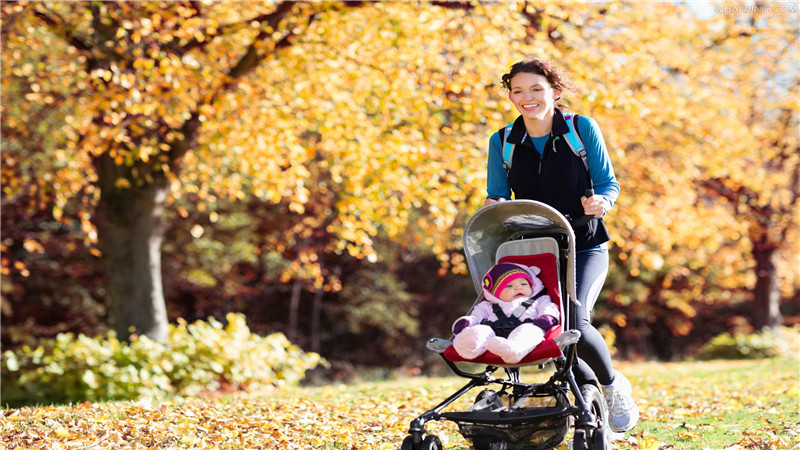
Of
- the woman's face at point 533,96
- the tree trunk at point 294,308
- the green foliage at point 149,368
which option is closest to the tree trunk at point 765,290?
the tree trunk at point 294,308

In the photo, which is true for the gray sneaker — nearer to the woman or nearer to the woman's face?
the woman

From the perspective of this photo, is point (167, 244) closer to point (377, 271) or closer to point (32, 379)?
point (377, 271)

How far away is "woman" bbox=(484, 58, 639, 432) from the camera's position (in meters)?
3.97

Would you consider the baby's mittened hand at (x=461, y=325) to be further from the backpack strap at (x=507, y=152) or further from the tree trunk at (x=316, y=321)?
the tree trunk at (x=316, y=321)

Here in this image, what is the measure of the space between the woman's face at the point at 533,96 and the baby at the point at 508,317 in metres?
0.76

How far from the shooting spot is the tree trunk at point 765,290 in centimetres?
1894

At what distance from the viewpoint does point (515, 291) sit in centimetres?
379

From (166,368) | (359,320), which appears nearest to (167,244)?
(359,320)

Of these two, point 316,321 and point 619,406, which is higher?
point 619,406

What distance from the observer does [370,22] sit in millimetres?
9352

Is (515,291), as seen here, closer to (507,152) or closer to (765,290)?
(507,152)

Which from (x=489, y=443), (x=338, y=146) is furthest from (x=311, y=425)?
(x=338, y=146)

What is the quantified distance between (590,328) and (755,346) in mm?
15244

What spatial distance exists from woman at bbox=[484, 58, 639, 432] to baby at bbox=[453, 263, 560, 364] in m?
0.26
